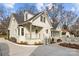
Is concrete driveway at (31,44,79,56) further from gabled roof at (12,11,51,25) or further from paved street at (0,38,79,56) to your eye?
gabled roof at (12,11,51,25)

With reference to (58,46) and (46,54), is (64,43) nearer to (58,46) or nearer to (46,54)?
(58,46)

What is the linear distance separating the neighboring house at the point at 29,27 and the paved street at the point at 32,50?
0.22ft

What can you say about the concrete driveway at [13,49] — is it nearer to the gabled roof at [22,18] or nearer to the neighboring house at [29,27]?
the neighboring house at [29,27]

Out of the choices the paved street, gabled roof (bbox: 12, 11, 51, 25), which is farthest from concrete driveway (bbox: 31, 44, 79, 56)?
gabled roof (bbox: 12, 11, 51, 25)

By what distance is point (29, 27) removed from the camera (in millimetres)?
1772

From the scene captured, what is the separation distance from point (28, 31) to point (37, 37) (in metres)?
0.10

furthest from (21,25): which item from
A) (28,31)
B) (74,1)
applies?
(74,1)

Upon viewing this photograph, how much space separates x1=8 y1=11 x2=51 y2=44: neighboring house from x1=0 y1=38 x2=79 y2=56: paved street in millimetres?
67

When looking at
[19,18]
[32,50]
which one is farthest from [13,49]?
[19,18]

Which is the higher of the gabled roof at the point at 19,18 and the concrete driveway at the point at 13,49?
the gabled roof at the point at 19,18

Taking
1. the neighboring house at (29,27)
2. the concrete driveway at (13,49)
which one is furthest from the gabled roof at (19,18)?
the concrete driveway at (13,49)

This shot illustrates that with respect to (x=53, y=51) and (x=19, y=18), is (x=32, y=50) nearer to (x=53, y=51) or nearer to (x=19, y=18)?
(x=53, y=51)

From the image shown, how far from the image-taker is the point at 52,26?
1779mm

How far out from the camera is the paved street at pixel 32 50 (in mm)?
1750
